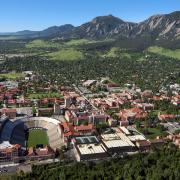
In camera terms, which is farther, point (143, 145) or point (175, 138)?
point (175, 138)

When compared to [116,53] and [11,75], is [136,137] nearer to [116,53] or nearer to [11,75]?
[11,75]

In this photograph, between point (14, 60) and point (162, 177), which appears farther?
point (14, 60)

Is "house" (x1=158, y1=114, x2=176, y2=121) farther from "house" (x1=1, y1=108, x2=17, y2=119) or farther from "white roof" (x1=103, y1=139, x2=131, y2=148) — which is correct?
"house" (x1=1, y1=108, x2=17, y2=119)

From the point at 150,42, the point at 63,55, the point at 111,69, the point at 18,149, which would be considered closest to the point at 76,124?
the point at 18,149

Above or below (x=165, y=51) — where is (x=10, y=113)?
below

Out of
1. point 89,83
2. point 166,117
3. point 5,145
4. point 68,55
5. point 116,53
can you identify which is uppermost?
point 116,53

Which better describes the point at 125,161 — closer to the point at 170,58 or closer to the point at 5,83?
the point at 5,83

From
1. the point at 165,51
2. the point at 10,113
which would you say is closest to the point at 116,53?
the point at 165,51
